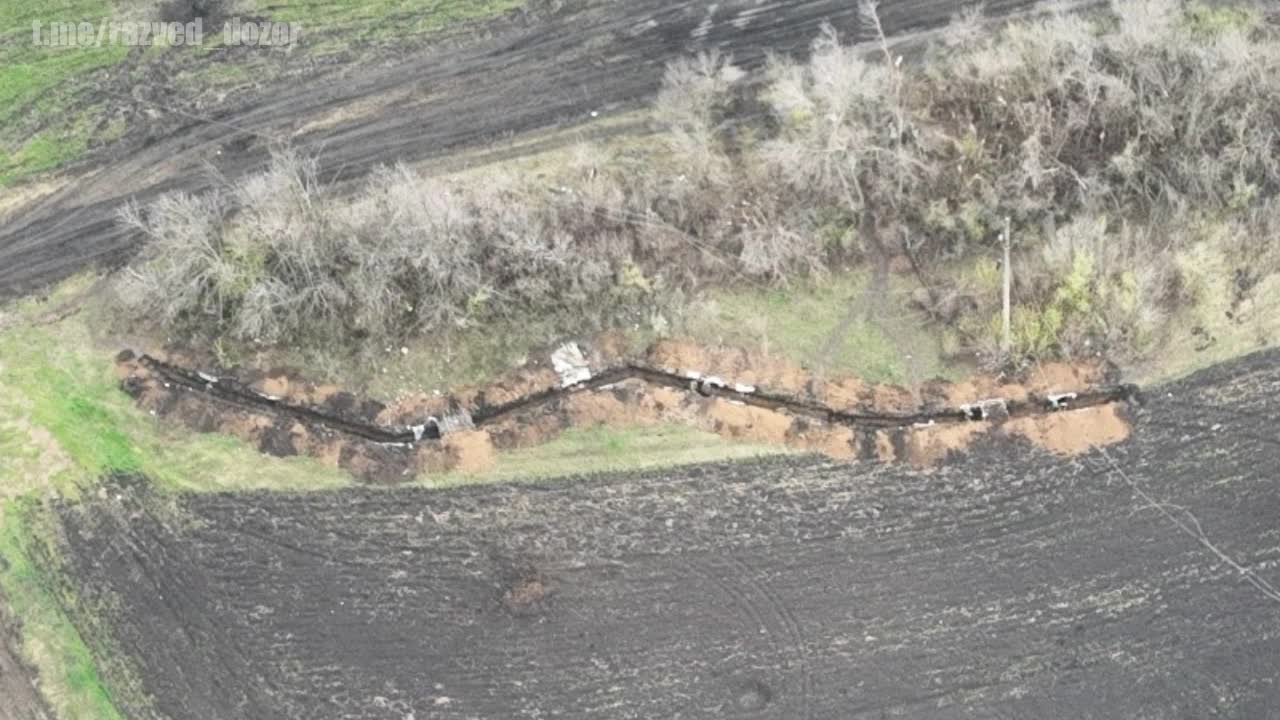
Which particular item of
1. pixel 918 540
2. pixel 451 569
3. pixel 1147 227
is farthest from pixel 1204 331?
pixel 451 569

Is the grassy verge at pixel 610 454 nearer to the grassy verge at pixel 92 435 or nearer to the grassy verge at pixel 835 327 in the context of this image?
the grassy verge at pixel 835 327

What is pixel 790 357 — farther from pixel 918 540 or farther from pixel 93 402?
pixel 93 402

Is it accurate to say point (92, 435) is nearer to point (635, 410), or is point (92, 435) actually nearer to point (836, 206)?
point (635, 410)

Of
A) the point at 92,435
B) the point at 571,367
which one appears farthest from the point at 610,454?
the point at 92,435

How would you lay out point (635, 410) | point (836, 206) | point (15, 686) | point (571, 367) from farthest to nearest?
point (836, 206)
point (571, 367)
point (635, 410)
point (15, 686)

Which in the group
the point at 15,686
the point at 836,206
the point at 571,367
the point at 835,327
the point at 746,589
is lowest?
the point at 746,589

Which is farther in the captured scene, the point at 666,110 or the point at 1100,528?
the point at 666,110
